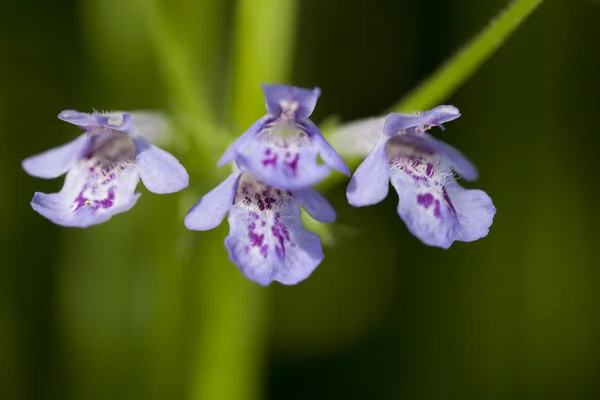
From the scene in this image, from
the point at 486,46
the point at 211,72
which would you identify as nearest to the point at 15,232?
the point at 211,72

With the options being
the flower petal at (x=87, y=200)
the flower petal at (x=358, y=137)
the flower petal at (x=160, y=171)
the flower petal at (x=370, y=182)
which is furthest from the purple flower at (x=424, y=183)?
the flower petal at (x=87, y=200)

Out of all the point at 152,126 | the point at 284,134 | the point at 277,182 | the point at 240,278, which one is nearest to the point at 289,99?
the point at 284,134

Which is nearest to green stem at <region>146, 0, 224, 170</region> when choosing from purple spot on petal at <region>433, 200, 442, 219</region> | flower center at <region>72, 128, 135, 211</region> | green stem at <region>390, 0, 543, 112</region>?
flower center at <region>72, 128, 135, 211</region>

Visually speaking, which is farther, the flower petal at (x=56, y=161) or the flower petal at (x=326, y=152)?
the flower petal at (x=56, y=161)

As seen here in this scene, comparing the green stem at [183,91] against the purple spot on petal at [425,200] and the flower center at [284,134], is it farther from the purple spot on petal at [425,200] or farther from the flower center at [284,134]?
the purple spot on petal at [425,200]

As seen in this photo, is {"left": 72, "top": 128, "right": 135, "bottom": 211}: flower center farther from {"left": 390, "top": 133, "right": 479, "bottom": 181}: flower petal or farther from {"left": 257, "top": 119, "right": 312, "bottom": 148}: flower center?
{"left": 390, "top": 133, "right": 479, "bottom": 181}: flower petal

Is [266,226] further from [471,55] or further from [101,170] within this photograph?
[471,55]

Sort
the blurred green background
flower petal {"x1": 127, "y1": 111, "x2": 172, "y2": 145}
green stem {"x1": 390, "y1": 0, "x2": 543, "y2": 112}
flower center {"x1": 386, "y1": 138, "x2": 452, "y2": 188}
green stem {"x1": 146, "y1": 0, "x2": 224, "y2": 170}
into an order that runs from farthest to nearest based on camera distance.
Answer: the blurred green background, green stem {"x1": 146, "y1": 0, "x2": 224, "y2": 170}, flower petal {"x1": 127, "y1": 111, "x2": 172, "y2": 145}, green stem {"x1": 390, "y1": 0, "x2": 543, "y2": 112}, flower center {"x1": 386, "y1": 138, "x2": 452, "y2": 188}
